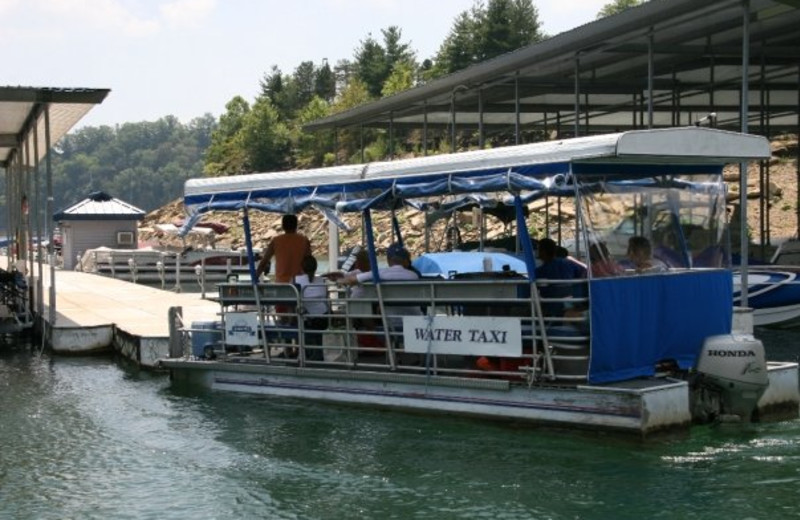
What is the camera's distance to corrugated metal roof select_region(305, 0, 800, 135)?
16.5m

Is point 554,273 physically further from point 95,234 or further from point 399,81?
point 399,81

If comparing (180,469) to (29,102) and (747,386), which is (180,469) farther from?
(29,102)

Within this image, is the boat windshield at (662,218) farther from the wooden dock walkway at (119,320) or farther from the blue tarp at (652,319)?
the wooden dock walkway at (119,320)

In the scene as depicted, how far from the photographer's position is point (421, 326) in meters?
11.2

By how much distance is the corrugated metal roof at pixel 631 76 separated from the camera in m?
16.5

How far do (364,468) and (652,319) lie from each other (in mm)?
3117

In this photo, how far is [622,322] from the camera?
10.0 m

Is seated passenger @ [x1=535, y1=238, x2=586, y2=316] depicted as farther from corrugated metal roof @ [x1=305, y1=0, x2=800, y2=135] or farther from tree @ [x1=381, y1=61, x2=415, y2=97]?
tree @ [x1=381, y1=61, x2=415, y2=97]

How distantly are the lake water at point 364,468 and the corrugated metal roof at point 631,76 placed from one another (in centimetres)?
718

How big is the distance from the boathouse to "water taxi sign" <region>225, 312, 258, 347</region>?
26.5 metres

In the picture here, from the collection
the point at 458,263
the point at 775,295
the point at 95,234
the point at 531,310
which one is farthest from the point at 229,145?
the point at 531,310

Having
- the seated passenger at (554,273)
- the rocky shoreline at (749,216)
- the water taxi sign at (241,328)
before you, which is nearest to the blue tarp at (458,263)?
the water taxi sign at (241,328)

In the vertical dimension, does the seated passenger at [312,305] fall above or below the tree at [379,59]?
below

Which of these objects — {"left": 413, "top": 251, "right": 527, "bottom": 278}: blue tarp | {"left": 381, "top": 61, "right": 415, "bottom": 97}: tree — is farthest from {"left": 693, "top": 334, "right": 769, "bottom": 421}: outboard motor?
{"left": 381, "top": 61, "right": 415, "bottom": 97}: tree
